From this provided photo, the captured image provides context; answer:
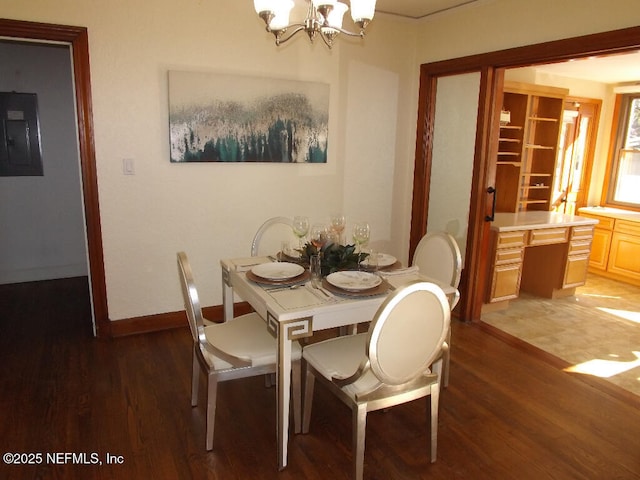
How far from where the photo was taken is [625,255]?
5.20 metres

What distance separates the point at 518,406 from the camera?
2.64 metres

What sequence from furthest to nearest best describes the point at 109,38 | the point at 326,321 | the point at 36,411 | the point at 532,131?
the point at 532,131 → the point at 109,38 → the point at 36,411 → the point at 326,321

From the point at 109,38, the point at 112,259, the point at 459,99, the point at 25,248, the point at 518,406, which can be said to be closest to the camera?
the point at 518,406

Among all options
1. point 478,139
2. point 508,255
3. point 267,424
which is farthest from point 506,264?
point 267,424

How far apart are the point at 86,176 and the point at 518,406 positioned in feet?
9.89

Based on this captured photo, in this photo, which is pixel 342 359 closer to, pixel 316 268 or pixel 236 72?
pixel 316 268

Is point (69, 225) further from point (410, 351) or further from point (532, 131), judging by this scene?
A: point (532, 131)

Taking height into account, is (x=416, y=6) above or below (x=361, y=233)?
above

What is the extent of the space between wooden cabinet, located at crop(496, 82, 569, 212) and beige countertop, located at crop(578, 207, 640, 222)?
28.0 inches

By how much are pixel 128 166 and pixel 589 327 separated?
3.80 metres

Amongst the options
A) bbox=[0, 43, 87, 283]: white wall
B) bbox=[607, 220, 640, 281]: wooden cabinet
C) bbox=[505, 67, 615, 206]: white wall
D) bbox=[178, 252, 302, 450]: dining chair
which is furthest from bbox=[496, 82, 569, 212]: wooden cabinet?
bbox=[0, 43, 87, 283]: white wall

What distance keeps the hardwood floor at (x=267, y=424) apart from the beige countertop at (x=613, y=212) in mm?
2903

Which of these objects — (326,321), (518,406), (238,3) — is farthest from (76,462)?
(238,3)

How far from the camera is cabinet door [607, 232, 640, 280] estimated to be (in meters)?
5.10
